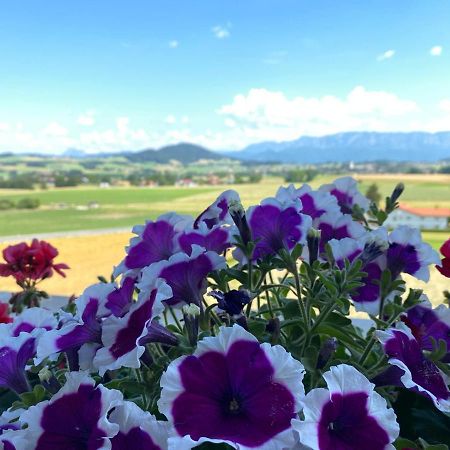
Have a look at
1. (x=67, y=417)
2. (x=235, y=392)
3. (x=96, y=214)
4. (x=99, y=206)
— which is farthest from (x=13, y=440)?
(x=99, y=206)

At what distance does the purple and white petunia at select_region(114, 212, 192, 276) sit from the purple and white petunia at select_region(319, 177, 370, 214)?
0.70ft

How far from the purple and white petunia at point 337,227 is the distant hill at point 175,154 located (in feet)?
45.7

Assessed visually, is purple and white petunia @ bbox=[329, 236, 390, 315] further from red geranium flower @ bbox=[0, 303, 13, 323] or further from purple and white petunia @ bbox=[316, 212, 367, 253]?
red geranium flower @ bbox=[0, 303, 13, 323]

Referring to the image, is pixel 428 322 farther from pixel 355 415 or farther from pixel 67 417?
pixel 67 417

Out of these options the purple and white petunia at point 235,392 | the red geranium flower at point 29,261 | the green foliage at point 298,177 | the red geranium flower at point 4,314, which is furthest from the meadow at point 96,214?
the purple and white petunia at point 235,392

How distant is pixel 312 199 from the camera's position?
537 mm

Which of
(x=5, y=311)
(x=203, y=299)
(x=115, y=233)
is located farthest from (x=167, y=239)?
(x=115, y=233)

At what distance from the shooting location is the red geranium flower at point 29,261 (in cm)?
83

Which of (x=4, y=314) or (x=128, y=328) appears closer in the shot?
(x=128, y=328)

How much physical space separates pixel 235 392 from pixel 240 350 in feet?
0.09

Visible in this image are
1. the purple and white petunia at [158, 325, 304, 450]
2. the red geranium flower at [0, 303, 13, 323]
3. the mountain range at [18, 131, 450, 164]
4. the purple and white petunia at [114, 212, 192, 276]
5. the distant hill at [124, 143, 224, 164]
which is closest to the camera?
the purple and white petunia at [158, 325, 304, 450]

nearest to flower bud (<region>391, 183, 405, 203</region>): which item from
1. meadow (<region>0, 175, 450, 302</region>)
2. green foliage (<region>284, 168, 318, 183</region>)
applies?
green foliage (<region>284, 168, 318, 183</region>)

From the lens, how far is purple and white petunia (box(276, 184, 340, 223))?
51cm

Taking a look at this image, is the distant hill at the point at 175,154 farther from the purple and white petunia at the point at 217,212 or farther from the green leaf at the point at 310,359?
the green leaf at the point at 310,359
